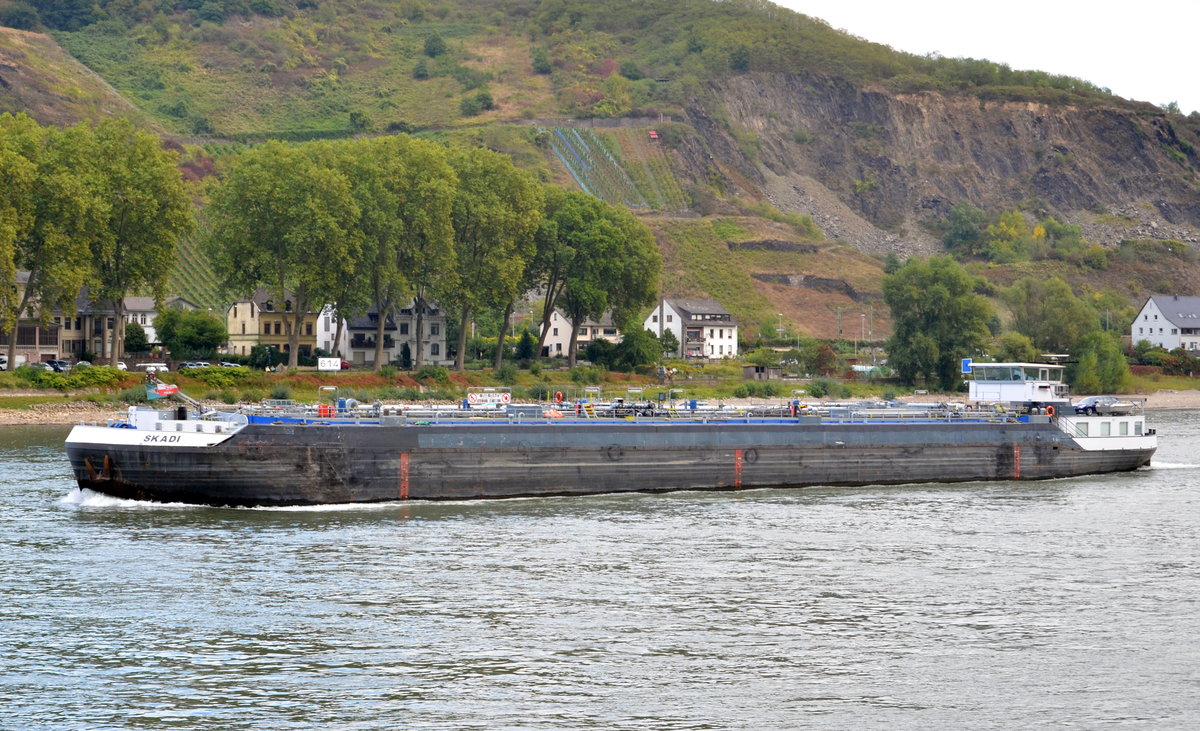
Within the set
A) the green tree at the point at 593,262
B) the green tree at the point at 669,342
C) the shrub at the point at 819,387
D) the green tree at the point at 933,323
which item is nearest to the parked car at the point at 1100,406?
the shrub at the point at 819,387

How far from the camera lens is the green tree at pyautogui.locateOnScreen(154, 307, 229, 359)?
4227 inches

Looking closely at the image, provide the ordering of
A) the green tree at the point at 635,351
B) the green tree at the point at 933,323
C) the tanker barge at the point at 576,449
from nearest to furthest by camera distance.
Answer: the tanker barge at the point at 576,449 → the green tree at the point at 635,351 → the green tree at the point at 933,323

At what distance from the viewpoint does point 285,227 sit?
321 ft

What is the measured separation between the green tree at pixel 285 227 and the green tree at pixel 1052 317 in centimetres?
7143

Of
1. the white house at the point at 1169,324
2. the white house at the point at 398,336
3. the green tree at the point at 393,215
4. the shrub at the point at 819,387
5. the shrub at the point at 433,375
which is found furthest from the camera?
the white house at the point at 1169,324

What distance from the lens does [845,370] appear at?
130 metres

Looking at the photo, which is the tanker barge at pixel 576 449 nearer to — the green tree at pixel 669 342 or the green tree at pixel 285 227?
the green tree at pixel 285 227

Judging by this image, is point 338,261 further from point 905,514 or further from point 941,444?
point 905,514

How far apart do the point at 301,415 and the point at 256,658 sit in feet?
71.2

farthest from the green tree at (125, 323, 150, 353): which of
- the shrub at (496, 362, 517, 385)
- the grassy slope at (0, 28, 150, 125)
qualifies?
the grassy slope at (0, 28, 150, 125)

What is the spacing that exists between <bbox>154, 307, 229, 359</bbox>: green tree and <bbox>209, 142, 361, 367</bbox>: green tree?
32.5 ft

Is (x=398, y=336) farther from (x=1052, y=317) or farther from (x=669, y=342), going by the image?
(x=1052, y=317)

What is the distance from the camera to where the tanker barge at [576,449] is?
48.1 meters

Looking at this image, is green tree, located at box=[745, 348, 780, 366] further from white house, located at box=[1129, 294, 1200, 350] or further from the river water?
the river water
